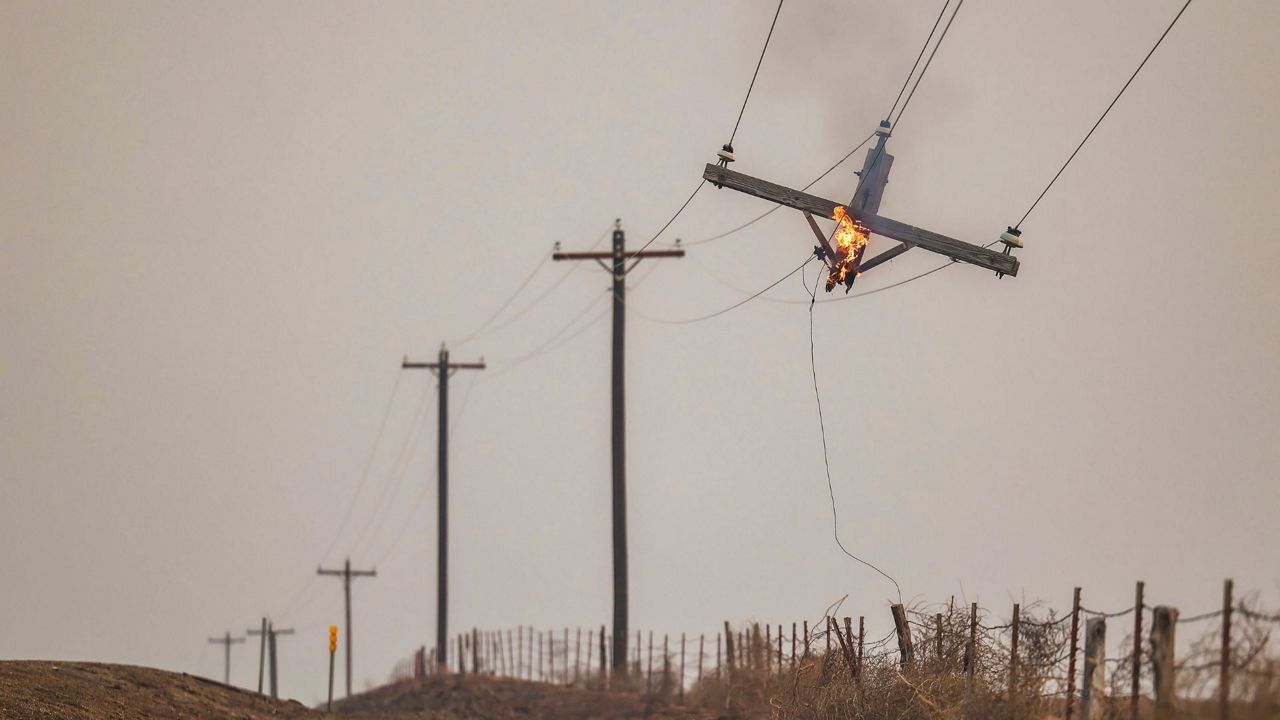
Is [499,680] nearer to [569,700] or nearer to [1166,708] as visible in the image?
[569,700]

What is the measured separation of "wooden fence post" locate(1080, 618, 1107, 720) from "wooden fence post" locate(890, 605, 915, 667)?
4.77 m

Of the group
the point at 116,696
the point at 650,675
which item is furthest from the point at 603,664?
the point at 116,696

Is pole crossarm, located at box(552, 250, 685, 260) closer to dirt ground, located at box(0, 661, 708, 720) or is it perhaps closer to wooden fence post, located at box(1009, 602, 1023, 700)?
dirt ground, located at box(0, 661, 708, 720)

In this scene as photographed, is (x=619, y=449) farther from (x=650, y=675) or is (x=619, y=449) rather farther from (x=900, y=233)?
(x=900, y=233)

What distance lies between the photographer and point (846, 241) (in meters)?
23.2

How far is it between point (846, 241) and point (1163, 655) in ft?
32.6

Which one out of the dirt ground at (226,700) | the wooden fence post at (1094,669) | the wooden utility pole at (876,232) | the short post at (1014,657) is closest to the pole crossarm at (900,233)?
the wooden utility pole at (876,232)

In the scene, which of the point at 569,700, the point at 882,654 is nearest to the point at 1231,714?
the point at 882,654

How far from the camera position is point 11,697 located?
22.9 m

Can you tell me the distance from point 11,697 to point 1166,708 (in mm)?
15607

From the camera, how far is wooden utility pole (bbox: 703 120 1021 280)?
2336 cm

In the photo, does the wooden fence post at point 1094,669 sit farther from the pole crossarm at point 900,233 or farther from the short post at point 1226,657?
the pole crossarm at point 900,233

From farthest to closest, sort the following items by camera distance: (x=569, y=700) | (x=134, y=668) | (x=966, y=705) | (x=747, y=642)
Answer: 1. (x=569, y=700)
2. (x=747, y=642)
3. (x=134, y=668)
4. (x=966, y=705)

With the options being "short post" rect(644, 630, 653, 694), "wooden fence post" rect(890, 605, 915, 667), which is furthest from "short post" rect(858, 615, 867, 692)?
"short post" rect(644, 630, 653, 694)
